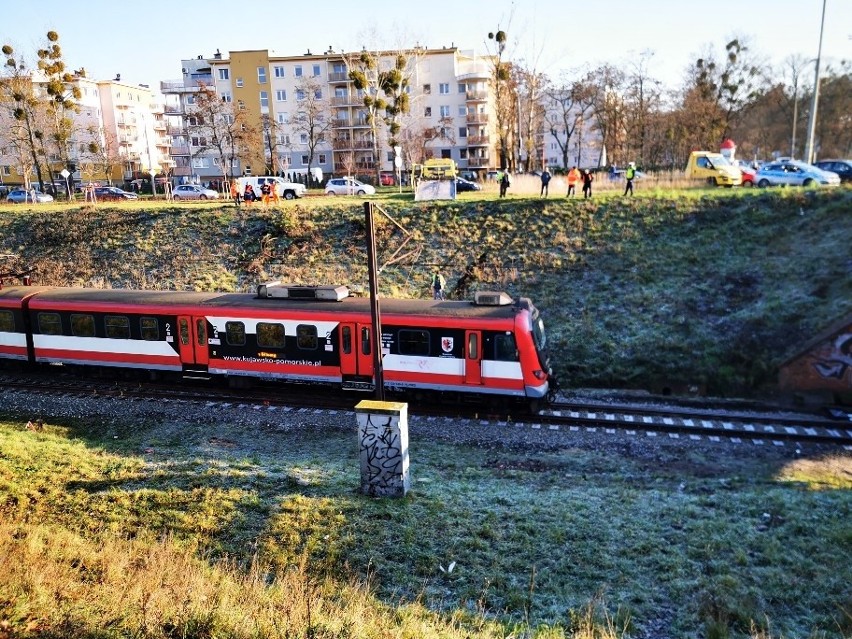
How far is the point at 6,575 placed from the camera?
7305 mm

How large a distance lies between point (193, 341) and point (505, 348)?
843cm

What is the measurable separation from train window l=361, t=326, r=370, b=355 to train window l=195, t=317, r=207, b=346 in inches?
178

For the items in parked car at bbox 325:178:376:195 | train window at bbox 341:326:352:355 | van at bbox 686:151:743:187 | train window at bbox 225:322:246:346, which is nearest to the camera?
train window at bbox 341:326:352:355

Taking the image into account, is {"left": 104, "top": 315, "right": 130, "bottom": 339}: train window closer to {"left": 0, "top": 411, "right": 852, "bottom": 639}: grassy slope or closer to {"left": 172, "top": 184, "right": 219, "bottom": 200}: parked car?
{"left": 0, "top": 411, "right": 852, "bottom": 639}: grassy slope

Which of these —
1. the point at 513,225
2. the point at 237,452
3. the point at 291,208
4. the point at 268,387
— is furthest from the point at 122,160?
the point at 237,452

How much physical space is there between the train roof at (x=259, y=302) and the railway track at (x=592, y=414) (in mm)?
2372

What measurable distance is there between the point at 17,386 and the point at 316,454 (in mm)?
10615

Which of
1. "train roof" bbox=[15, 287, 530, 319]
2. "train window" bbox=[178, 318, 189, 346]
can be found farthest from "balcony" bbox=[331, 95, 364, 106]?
"train window" bbox=[178, 318, 189, 346]

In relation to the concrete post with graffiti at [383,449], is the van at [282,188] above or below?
above

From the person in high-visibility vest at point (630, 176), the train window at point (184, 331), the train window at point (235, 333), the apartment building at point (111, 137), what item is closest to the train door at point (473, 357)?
the train window at point (235, 333)

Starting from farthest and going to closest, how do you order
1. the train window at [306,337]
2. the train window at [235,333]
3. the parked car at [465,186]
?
the parked car at [465,186] → the train window at [235,333] → the train window at [306,337]

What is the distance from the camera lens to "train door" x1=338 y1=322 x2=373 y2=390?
16.0 metres

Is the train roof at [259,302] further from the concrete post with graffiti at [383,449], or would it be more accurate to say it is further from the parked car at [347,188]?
the parked car at [347,188]

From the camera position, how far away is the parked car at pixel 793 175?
3086 centimetres
